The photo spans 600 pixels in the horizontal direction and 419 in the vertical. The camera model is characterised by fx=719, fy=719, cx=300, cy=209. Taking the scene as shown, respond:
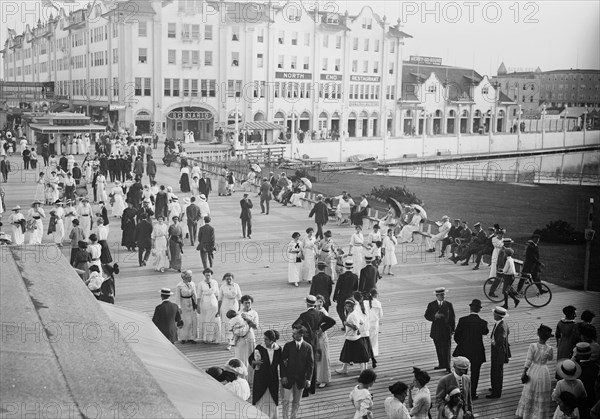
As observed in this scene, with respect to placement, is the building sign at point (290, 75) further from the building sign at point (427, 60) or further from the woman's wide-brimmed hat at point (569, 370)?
the woman's wide-brimmed hat at point (569, 370)

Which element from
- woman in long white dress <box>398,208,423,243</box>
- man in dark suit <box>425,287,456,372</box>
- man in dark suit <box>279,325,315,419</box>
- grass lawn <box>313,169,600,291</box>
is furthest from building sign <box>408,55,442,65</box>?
man in dark suit <box>279,325,315,419</box>

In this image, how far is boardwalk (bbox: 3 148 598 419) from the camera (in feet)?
35.0

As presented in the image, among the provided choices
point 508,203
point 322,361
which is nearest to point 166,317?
point 322,361

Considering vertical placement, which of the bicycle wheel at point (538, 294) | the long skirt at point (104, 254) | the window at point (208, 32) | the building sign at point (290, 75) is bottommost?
the bicycle wheel at point (538, 294)

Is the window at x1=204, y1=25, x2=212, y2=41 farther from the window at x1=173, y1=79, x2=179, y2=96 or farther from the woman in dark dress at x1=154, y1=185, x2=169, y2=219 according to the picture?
the woman in dark dress at x1=154, y1=185, x2=169, y2=219

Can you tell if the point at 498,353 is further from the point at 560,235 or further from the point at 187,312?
the point at 560,235

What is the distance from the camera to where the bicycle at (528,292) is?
1555cm

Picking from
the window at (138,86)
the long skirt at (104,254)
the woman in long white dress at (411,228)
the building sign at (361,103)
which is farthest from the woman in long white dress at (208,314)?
the building sign at (361,103)

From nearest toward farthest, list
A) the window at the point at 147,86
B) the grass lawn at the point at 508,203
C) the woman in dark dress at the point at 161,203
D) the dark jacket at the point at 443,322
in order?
the dark jacket at the point at 443,322, the woman in dark dress at the point at 161,203, the grass lawn at the point at 508,203, the window at the point at 147,86

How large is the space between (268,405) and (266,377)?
1.23 ft

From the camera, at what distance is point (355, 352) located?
1076cm

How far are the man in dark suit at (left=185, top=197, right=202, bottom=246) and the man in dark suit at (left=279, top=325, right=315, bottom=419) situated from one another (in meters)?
11.7

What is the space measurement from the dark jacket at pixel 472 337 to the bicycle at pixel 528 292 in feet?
17.9

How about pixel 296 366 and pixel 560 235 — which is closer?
pixel 296 366
